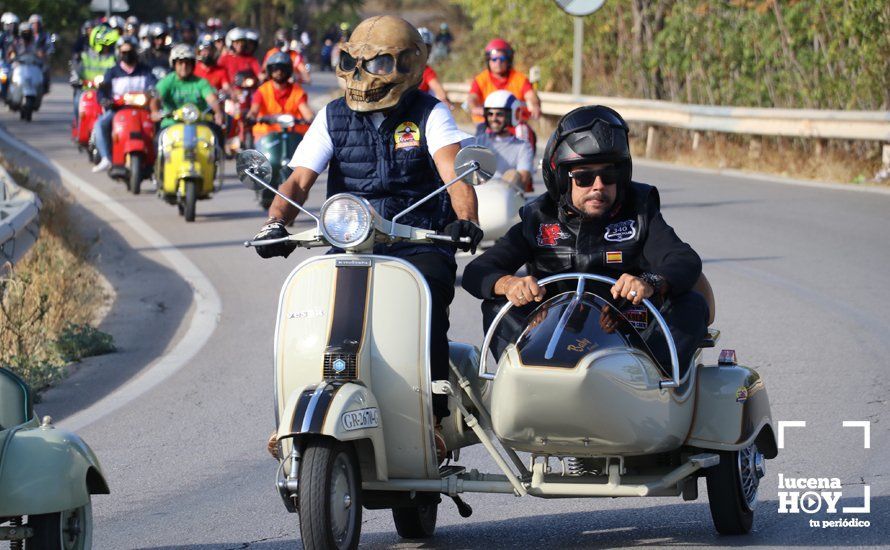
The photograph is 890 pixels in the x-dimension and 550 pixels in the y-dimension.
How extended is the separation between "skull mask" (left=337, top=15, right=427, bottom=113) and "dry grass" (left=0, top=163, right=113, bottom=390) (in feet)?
10.7

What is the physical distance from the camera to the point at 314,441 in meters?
5.39

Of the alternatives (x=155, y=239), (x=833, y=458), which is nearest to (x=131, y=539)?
(x=833, y=458)

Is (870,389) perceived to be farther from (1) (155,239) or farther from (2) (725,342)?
(1) (155,239)

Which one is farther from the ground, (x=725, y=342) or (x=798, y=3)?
(x=798, y=3)

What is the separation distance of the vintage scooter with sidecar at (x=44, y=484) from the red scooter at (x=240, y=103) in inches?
670

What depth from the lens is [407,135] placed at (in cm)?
654

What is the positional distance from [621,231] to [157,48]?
17493 mm

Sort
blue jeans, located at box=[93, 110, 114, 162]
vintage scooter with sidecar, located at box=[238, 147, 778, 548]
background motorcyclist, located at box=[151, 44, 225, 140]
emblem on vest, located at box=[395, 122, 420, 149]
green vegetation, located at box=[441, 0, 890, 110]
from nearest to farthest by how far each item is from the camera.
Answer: vintage scooter with sidecar, located at box=[238, 147, 778, 548], emblem on vest, located at box=[395, 122, 420, 149], background motorcyclist, located at box=[151, 44, 225, 140], blue jeans, located at box=[93, 110, 114, 162], green vegetation, located at box=[441, 0, 890, 110]

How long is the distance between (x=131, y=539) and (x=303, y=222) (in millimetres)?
11891

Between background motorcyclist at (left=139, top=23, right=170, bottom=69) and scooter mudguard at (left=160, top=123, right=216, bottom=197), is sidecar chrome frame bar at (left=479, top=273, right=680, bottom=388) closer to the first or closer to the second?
scooter mudguard at (left=160, top=123, right=216, bottom=197)

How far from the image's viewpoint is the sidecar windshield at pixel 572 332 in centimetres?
548

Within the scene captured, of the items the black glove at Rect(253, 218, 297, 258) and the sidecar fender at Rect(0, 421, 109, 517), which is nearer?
the sidecar fender at Rect(0, 421, 109, 517)

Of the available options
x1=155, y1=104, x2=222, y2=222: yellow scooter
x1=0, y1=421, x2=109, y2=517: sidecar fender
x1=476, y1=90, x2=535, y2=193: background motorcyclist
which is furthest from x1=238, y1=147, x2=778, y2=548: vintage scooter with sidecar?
x1=155, y1=104, x2=222, y2=222: yellow scooter

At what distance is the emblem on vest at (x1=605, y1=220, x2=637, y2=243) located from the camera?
6.12 metres
